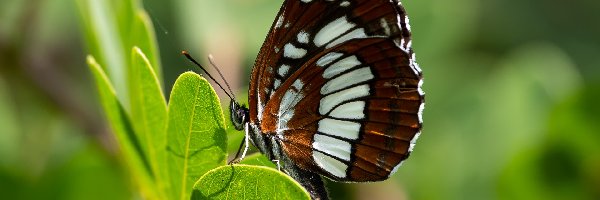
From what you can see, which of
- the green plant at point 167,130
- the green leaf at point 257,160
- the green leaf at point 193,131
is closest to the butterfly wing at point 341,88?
the green leaf at point 257,160

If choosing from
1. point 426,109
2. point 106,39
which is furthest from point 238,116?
point 426,109

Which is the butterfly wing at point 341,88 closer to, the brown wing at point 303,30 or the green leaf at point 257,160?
the brown wing at point 303,30

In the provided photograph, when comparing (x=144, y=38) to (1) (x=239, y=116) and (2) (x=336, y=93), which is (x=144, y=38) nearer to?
(1) (x=239, y=116)

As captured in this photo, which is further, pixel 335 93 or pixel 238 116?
pixel 335 93

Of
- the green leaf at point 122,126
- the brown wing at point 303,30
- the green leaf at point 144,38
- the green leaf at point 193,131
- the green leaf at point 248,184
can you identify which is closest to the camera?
the green leaf at point 248,184

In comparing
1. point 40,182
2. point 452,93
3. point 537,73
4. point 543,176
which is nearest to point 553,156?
point 543,176

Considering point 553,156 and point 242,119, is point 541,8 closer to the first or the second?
point 553,156
